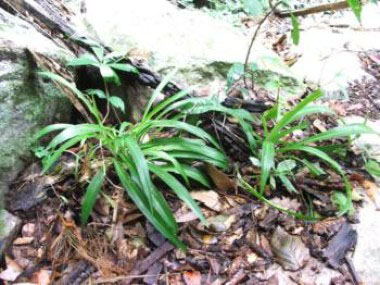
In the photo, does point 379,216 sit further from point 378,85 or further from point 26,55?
point 26,55

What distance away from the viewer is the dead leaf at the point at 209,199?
1930mm

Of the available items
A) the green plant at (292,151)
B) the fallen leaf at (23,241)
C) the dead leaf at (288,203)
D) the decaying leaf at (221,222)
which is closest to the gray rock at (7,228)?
the fallen leaf at (23,241)

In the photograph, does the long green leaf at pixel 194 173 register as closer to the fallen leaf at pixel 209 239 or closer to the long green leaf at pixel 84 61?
the fallen leaf at pixel 209 239

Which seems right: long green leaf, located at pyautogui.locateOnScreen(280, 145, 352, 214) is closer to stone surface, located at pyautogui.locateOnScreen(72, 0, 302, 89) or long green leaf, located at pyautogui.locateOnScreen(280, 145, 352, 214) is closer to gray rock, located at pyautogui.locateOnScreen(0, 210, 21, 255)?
stone surface, located at pyautogui.locateOnScreen(72, 0, 302, 89)

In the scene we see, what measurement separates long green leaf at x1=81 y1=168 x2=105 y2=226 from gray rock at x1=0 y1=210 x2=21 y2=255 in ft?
1.01

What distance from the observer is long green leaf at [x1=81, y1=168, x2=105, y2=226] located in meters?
1.74

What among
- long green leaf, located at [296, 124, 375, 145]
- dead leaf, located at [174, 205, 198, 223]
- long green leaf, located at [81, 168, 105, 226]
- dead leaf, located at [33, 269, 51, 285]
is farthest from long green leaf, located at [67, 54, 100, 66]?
long green leaf, located at [296, 124, 375, 145]

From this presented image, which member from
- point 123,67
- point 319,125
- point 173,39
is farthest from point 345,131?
point 173,39

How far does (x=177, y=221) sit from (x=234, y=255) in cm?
31

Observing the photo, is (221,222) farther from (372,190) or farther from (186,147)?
(372,190)

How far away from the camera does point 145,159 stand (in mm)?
1815

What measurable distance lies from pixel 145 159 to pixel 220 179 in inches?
16.5

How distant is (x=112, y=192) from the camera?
193cm

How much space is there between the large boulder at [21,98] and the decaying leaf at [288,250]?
1.30m
